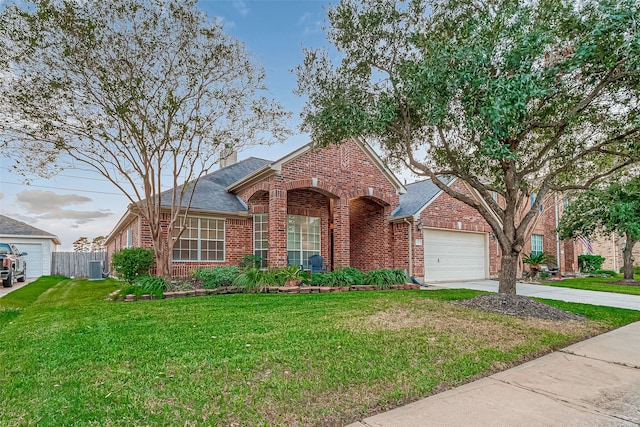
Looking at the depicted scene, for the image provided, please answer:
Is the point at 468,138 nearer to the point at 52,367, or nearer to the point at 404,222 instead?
the point at 404,222

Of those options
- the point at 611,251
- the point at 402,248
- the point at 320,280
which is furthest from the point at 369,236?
the point at 611,251

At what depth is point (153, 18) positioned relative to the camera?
31.2 feet

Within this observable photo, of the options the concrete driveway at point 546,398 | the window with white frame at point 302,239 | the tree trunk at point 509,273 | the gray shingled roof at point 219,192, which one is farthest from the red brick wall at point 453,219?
the concrete driveway at point 546,398

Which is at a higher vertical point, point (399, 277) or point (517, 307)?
point (399, 277)

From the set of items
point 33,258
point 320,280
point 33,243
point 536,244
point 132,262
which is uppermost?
point 33,243

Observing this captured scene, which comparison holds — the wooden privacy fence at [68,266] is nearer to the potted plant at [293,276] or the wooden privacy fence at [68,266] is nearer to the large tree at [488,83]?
the potted plant at [293,276]

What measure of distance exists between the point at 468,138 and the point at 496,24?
2.42 metres

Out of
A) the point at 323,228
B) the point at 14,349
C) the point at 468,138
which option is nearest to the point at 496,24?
the point at 468,138

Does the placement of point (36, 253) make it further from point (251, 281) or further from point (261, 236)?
point (251, 281)

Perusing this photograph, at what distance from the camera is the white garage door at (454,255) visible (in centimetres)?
1489

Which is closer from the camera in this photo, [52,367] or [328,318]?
[52,367]

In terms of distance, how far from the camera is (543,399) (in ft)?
11.0

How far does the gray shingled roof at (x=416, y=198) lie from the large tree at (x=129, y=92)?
21.4 ft

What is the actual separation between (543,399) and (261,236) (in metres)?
11.3
